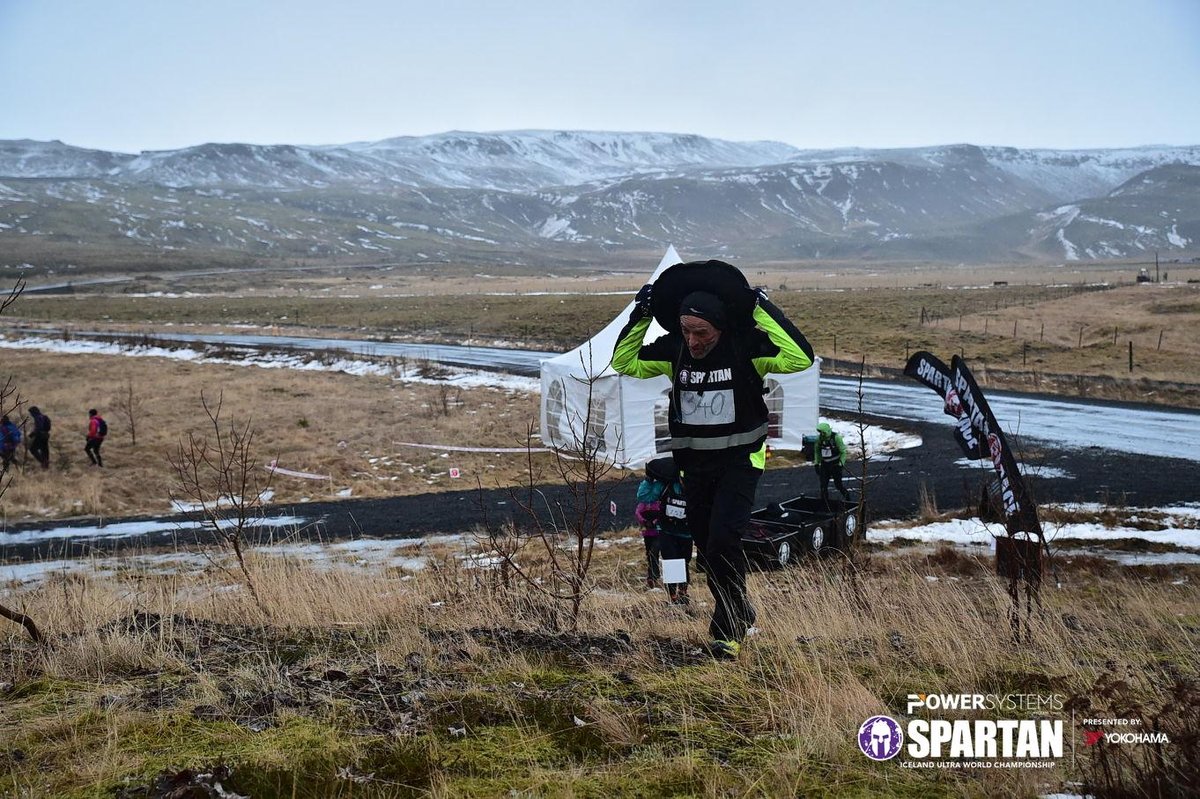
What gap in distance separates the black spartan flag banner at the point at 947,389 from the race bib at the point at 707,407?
123 centimetres

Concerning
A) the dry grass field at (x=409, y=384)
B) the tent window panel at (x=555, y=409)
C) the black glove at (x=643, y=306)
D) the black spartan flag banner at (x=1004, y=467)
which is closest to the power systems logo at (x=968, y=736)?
the black spartan flag banner at (x=1004, y=467)

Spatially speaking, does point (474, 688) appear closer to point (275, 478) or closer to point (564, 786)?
point (564, 786)

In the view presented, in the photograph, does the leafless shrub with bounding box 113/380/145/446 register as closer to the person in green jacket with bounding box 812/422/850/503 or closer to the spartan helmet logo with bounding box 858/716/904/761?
the person in green jacket with bounding box 812/422/850/503

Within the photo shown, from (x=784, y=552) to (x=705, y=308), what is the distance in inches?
192

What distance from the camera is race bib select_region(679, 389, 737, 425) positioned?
178 inches

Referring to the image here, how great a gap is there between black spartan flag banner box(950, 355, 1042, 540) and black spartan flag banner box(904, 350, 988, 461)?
3.2 inches

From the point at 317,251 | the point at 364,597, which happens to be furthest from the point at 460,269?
the point at 364,597

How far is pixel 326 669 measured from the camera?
3.71 metres

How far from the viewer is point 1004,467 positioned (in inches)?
181

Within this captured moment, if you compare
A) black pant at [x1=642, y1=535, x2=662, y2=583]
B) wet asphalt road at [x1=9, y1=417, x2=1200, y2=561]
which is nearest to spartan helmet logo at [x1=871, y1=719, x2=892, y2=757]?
black pant at [x1=642, y1=535, x2=662, y2=583]

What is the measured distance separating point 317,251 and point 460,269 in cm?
5346

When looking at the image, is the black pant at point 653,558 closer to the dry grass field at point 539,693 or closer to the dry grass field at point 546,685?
the dry grass field at point 546,685

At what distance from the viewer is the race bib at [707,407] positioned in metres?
4.51

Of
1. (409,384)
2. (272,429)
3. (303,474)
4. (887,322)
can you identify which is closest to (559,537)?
(303,474)
